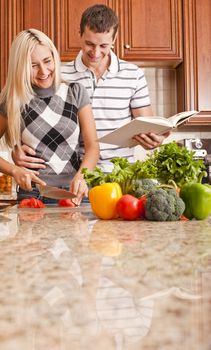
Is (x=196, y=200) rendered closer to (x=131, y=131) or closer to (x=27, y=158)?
(x=131, y=131)


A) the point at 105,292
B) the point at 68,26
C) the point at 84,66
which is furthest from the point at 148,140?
the point at 68,26

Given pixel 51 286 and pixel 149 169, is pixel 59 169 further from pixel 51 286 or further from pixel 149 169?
pixel 51 286

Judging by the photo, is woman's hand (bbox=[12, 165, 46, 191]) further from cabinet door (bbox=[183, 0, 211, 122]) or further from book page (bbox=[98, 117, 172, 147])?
cabinet door (bbox=[183, 0, 211, 122])

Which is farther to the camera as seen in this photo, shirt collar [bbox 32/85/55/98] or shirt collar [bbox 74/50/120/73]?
shirt collar [bbox 74/50/120/73]

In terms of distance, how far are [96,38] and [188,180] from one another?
1054 millimetres

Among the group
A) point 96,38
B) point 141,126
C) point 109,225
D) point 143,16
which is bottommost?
point 109,225

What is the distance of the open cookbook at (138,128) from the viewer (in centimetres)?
161

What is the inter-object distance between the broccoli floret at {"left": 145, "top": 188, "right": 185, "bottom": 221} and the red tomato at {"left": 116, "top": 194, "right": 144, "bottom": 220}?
0.03 metres

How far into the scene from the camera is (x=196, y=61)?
3.59 meters

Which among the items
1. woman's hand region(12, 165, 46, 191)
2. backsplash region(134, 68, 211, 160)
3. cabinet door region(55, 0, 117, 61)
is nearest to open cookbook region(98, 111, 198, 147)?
woman's hand region(12, 165, 46, 191)

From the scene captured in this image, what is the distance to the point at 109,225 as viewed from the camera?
3.72ft

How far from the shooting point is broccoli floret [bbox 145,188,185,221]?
3.92 feet

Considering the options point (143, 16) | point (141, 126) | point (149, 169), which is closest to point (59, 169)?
point (141, 126)

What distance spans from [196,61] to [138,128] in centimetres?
205
